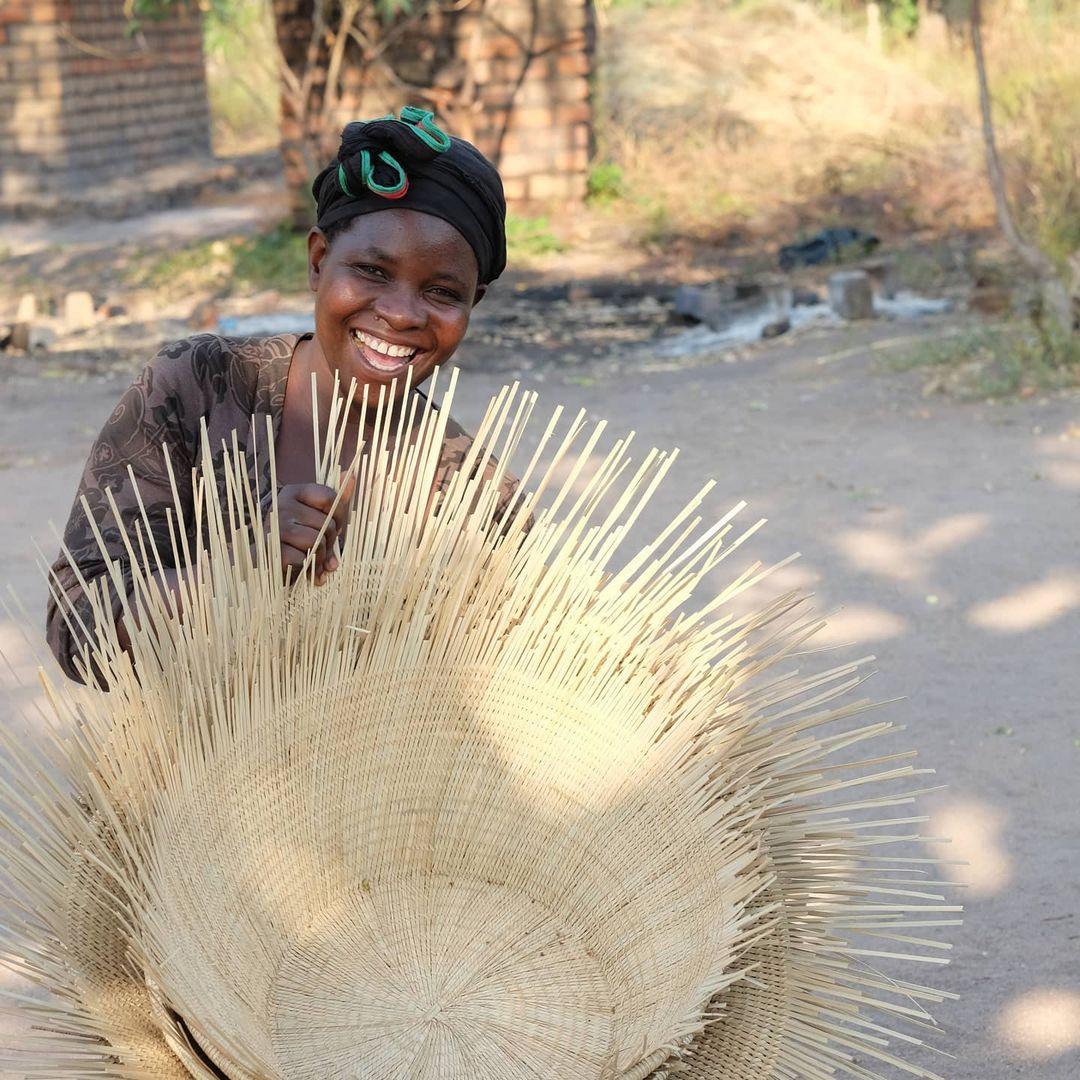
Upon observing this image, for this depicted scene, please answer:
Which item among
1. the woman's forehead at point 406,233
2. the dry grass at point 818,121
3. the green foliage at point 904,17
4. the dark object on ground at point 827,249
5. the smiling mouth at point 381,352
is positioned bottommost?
the dark object on ground at point 827,249

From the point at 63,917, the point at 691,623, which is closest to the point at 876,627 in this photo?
the point at 691,623

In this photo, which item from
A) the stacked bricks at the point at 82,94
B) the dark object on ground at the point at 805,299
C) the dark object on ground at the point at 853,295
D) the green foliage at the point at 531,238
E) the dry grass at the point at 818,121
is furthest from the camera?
the stacked bricks at the point at 82,94

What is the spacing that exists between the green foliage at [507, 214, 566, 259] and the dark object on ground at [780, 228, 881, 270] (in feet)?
5.53

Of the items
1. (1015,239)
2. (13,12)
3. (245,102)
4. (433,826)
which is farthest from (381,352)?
(245,102)

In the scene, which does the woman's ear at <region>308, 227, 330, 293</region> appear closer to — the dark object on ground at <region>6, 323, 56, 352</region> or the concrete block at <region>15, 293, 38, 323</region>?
the dark object on ground at <region>6, 323, 56, 352</region>

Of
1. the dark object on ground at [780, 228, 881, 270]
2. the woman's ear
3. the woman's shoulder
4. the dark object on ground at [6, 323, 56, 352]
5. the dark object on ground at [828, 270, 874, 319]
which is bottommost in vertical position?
the dark object on ground at [6, 323, 56, 352]

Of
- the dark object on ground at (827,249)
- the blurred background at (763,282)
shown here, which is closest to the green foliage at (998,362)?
the blurred background at (763,282)

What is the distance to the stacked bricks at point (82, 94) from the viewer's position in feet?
42.0

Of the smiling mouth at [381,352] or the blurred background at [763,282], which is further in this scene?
the blurred background at [763,282]

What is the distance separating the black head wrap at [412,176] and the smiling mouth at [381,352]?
143mm

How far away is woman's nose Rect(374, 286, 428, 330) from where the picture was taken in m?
1.72

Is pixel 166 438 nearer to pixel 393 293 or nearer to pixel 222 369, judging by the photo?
pixel 222 369

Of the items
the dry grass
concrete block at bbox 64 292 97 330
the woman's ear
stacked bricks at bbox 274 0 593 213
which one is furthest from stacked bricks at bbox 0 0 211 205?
the woman's ear

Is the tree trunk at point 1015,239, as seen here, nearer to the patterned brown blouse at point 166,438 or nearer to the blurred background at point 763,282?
the blurred background at point 763,282
